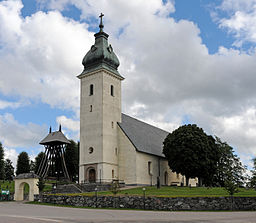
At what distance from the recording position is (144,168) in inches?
1784

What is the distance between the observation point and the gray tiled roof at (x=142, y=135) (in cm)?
4634

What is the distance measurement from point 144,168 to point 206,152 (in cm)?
860

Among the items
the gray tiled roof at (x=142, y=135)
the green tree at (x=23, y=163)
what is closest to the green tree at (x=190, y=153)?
the gray tiled roof at (x=142, y=135)

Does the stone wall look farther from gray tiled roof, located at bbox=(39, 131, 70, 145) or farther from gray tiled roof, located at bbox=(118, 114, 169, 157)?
gray tiled roof, located at bbox=(39, 131, 70, 145)

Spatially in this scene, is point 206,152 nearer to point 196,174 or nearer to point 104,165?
point 196,174

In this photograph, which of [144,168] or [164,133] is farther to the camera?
[164,133]

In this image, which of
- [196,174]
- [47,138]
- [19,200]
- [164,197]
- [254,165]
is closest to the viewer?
[164,197]

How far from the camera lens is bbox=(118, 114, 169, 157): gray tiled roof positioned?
4634 cm

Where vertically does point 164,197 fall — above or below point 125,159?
below

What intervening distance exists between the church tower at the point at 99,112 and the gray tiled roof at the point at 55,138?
7453 millimetres

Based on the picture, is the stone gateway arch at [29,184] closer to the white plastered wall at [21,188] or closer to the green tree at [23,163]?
the white plastered wall at [21,188]

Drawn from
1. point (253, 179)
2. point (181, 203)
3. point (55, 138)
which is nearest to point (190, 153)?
point (253, 179)

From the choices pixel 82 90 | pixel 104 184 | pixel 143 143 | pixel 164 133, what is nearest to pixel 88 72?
pixel 82 90

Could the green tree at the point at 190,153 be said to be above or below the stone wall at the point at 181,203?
above
